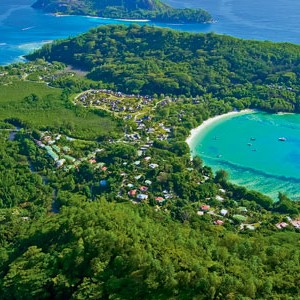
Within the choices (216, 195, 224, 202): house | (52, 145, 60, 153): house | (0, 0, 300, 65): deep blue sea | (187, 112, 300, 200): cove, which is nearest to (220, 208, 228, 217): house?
(216, 195, 224, 202): house

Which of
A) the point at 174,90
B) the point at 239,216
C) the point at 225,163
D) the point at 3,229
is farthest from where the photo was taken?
the point at 174,90

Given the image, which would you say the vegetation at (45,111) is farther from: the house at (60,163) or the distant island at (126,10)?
the distant island at (126,10)

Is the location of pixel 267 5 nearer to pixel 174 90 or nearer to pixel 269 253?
pixel 174 90

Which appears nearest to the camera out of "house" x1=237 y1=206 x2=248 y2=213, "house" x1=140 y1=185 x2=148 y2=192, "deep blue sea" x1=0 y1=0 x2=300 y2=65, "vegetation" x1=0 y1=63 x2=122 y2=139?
"house" x1=237 y1=206 x2=248 y2=213

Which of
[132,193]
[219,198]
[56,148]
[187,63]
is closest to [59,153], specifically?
[56,148]

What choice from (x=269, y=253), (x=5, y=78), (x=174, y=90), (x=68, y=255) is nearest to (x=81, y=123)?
(x=174, y=90)

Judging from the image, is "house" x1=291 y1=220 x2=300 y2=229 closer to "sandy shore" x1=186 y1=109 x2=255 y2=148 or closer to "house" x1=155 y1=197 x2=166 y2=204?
"house" x1=155 y1=197 x2=166 y2=204

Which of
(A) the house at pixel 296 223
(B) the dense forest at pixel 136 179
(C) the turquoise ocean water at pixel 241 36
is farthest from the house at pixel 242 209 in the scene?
(C) the turquoise ocean water at pixel 241 36
